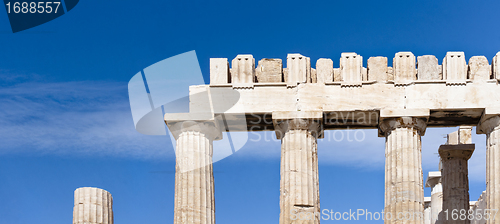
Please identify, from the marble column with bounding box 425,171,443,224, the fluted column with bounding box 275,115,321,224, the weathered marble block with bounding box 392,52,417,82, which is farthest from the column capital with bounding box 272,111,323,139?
the marble column with bounding box 425,171,443,224

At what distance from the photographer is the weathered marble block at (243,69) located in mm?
40469

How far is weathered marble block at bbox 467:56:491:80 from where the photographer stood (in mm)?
39750

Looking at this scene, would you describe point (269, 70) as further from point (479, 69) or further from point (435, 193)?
point (435, 193)

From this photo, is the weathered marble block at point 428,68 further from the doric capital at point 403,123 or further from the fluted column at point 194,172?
the fluted column at point 194,172

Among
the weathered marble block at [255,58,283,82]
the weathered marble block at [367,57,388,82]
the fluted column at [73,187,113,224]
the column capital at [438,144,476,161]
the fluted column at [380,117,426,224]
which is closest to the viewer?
the fluted column at [380,117,426,224]

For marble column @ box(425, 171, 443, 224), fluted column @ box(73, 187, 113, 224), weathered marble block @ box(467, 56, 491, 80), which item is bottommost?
fluted column @ box(73, 187, 113, 224)

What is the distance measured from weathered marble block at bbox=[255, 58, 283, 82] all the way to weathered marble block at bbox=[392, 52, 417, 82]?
481cm

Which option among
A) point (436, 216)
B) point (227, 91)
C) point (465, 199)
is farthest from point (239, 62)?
point (436, 216)

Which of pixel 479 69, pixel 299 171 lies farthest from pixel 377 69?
pixel 299 171

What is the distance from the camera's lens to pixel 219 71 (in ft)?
134

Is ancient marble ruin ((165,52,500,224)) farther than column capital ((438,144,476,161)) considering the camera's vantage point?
No

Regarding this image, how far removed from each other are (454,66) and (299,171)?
25.5ft

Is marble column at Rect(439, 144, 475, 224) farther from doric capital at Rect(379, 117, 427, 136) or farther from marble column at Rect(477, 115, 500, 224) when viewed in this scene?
doric capital at Rect(379, 117, 427, 136)

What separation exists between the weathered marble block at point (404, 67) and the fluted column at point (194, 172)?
7839 millimetres
